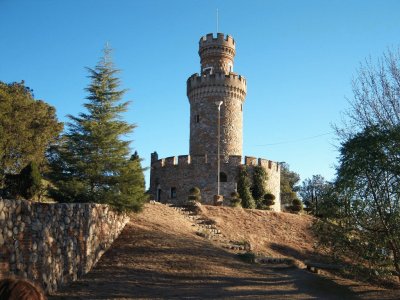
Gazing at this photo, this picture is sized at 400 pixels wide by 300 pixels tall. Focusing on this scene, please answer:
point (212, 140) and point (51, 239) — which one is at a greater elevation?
point (212, 140)

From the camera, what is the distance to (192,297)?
12117 millimetres

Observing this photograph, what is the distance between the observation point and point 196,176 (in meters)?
35.3

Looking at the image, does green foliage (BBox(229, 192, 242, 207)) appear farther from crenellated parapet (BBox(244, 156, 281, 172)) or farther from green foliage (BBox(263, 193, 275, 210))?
crenellated parapet (BBox(244, 156, 281, 172))

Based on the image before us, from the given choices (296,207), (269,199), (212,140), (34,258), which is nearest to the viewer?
(34,258)

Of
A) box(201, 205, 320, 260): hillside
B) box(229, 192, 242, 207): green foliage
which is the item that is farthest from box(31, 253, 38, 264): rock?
box(229, 192, 242, 207): green foliage

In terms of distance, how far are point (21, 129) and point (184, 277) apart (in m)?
18.3

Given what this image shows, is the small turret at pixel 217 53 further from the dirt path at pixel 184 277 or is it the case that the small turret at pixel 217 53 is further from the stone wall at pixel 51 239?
the stone wall at pixel 51 239

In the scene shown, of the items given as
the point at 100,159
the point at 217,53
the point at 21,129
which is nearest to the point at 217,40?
the point at 217,53

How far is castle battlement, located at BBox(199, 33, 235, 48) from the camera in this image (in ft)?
138

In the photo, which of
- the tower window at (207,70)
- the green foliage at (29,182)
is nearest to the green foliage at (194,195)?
the tower window at (207,70)

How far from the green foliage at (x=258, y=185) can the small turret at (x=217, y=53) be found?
11.2m

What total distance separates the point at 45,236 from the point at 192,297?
444 cm

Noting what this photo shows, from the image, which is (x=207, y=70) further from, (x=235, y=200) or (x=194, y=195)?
(x=194, y=195)

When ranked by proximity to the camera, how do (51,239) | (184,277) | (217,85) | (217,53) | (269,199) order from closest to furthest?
(51,239), (184,277), (269,199), (217,85), (217,53)
